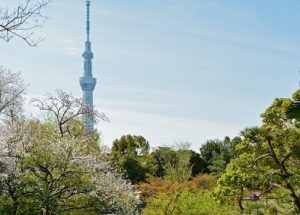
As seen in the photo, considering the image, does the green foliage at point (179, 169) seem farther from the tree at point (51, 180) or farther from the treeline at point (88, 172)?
the tree at point (51, 180)

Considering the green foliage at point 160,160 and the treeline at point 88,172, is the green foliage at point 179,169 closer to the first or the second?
the green foliage at point 160,160

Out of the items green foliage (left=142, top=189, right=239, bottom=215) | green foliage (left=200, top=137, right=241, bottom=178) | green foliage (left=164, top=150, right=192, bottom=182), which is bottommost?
green foliage (left=142, top=189, right=239, bottom=215)

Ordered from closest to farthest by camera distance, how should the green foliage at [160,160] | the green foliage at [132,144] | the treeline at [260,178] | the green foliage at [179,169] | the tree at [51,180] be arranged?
1. the tree at [51,180]
2. the treeline at [260,178]
3. the green foliage at [179,169]
4. the green foliage at [160,160]
5. the green foliage at [132,144]

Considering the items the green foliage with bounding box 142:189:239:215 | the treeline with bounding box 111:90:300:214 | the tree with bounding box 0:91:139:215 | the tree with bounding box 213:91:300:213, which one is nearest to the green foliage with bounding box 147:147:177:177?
the treeline with bounding box 111:90:300:214

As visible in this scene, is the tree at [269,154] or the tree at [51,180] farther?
the tree at [269,154]

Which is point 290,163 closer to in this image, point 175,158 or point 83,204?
point 83,204

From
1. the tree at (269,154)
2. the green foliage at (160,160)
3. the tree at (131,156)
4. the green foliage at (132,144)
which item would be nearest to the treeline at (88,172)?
the tree at (269,154)

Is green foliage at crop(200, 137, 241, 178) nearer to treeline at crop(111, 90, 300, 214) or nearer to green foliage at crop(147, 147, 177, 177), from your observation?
green foliage at crop(147, 147, 177, 177)

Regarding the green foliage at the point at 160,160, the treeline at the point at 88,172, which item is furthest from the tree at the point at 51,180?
the green foliage at the point at 160,160

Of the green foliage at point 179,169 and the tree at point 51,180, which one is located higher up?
the green foliage at point 179,169

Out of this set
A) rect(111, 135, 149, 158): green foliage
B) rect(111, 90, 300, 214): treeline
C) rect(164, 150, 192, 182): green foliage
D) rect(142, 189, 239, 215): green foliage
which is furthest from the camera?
rect(111, 135, 149, 158): green foliage

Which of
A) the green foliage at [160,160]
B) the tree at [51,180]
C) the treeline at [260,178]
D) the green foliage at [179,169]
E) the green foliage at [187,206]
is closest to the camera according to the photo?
the tree at [51,180]

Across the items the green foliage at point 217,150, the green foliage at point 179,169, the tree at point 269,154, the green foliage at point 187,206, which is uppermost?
the green foliage at point 217,150

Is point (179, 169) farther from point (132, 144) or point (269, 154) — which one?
point (269, 154)
